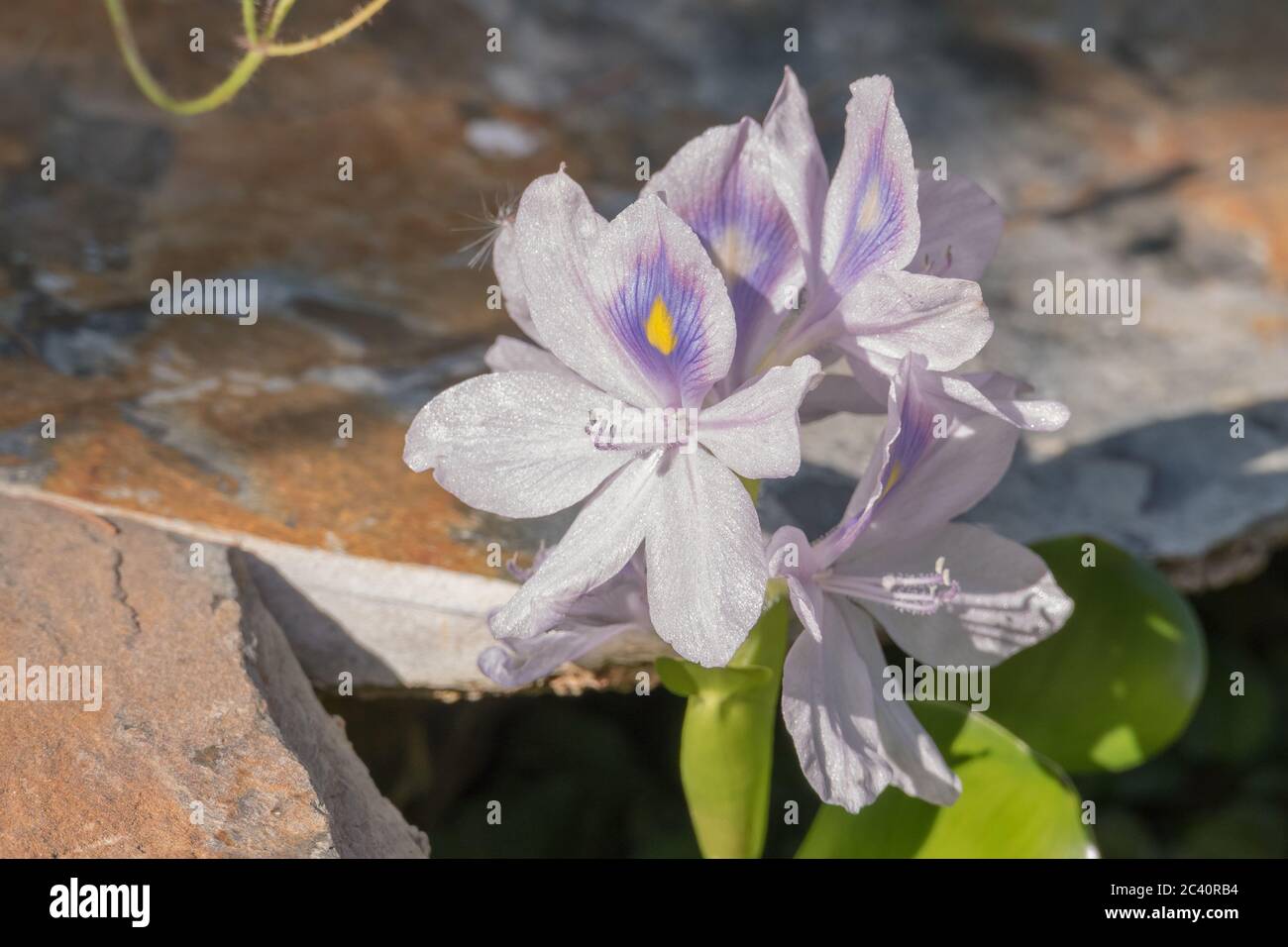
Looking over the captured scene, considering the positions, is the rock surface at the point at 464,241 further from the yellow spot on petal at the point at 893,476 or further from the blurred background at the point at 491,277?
the yellow spot on petal at the point at 893,476

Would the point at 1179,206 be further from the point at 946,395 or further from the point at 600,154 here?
the point at 946,395

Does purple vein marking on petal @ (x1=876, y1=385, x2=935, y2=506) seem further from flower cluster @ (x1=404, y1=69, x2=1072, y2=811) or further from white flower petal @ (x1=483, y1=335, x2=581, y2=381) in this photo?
white flower petal @ (x1=483, y1=335, x2=581, y2=381)

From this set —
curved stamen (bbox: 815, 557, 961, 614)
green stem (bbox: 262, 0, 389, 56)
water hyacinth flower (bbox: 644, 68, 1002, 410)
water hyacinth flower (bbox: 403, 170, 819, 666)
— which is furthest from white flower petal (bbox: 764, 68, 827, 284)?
green stem (bbox: 262, 0, 389, 56)

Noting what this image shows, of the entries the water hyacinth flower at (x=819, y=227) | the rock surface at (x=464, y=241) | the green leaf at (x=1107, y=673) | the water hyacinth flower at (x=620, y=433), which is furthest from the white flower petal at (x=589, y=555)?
the green leaf at (x=1107, y=673)

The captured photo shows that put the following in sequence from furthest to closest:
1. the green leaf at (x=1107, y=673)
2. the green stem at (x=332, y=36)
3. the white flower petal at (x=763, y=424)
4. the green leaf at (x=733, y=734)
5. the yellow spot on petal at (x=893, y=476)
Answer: the green leaf at (x=1107, y=673) → the green stem at (x=332, y=36) → the green leaf at (x=733, y=734) → the yellow spot on petal at (x=893, y=476) → the white flower petal at (x=763, y=424)

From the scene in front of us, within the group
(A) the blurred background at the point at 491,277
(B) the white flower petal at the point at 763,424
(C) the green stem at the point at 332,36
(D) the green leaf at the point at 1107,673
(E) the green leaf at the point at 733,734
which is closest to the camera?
(B) the white flower petal at the point at 763,424

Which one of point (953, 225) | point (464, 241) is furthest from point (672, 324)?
point (464, 241)

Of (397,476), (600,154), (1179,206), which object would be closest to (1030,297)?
(1179,206)

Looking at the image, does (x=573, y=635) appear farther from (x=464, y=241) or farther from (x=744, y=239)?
(x=464, y=241)

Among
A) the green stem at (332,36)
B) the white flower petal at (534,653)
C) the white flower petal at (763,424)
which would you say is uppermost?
the green stem at (332,36)
